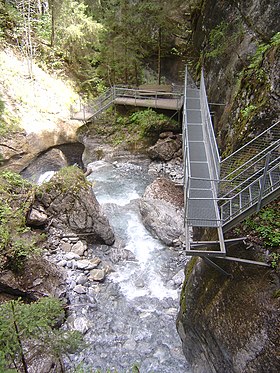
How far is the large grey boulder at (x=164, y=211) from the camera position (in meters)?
10.6

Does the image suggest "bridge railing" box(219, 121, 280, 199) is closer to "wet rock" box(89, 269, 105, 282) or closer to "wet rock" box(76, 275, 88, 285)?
"wet rock" box(89, 269, 105, 282)

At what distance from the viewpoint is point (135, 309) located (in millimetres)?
8195

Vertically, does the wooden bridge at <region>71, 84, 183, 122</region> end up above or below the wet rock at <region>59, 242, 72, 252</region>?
above

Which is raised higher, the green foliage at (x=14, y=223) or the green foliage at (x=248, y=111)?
the green foliage at (x=248, y=111)

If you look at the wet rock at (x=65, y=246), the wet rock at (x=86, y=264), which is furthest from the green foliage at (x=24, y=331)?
the wet rock at (x=65, y=246)

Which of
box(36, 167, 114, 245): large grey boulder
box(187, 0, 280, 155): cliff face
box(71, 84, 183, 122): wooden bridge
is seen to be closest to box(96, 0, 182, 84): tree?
box(71, 84, 183, 122): wooden bridge

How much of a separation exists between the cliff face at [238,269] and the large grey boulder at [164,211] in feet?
11.0

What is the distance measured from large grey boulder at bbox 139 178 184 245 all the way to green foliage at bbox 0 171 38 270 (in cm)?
419

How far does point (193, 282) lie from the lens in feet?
20.4

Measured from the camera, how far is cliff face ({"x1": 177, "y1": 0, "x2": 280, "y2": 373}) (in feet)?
14.4

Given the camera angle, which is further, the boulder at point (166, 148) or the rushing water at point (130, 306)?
the boulder at point (166, 148)

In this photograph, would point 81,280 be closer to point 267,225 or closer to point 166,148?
point 267,225

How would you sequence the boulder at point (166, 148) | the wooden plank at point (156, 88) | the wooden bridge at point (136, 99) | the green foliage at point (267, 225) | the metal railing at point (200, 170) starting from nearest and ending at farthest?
the green foliage at point (267, 225), the metal railing at point (200, 170), the boulder at point (166, 148), the wooden bridge at point (136, 99), the wooden plank at point (156, 88)

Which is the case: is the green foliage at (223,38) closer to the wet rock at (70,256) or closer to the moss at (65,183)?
the moss at (65,183)
